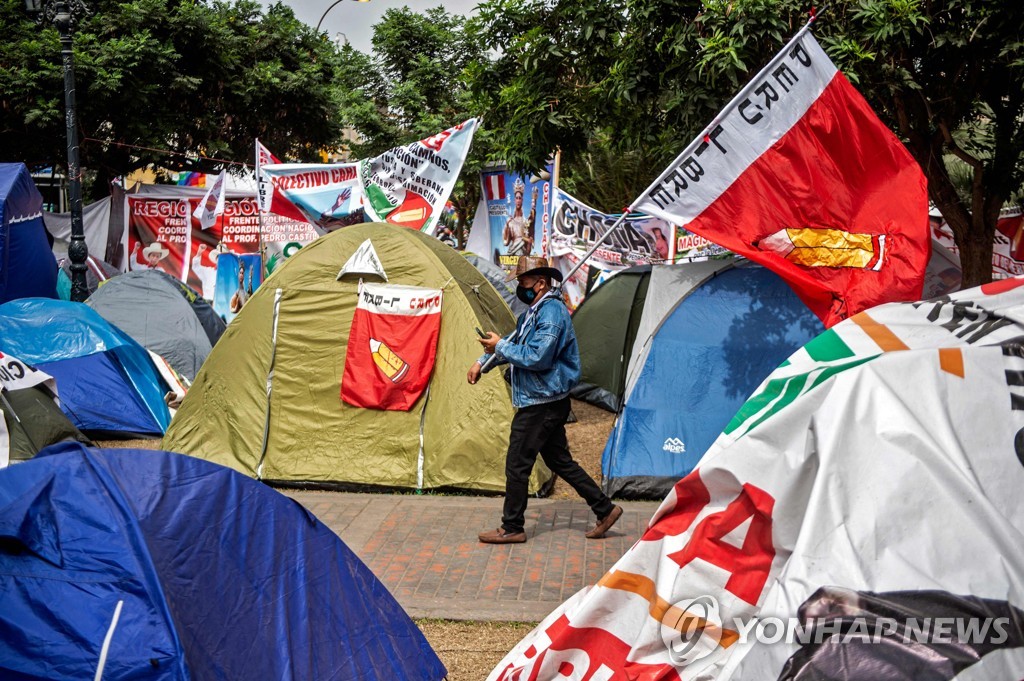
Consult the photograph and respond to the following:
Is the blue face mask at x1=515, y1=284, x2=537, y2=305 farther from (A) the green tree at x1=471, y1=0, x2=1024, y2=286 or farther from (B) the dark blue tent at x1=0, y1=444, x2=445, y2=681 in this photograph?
(B) the dark blue tent at x1=0, y1=444, x2=445, y2=681

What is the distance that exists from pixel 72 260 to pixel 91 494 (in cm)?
1085

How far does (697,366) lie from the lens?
793 centimetres

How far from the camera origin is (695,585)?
319 centimetres

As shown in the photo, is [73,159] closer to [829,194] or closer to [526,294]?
[526,294]

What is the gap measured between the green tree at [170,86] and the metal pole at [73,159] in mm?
5481

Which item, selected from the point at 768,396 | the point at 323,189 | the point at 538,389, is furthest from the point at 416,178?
the point at 768,396

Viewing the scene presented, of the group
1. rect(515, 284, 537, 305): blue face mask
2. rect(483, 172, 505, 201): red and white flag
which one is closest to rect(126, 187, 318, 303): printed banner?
rect(483, 172, 505, 201): red and white flag

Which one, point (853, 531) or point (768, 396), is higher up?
point (768, 396)

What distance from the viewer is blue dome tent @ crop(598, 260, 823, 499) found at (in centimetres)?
774

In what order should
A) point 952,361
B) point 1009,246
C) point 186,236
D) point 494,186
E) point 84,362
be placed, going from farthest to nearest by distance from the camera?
point 186,236 → point 494,186 → point 1009,246 → point 84,362 → point 952,361

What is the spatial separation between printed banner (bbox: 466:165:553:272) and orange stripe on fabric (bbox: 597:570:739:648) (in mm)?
13352

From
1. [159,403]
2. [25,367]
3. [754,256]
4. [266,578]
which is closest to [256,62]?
[159,403]

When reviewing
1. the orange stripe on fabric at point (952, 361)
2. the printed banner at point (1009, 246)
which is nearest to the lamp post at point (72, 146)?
the printed banner at point (1009, 246)

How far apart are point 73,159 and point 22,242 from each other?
4.77 ft
